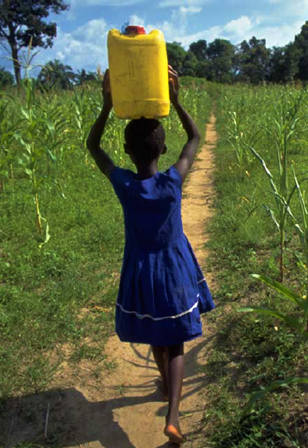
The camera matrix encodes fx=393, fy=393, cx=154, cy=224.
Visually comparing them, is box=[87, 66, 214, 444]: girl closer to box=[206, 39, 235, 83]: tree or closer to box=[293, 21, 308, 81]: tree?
box=[293, 21, 308, 81]: tree

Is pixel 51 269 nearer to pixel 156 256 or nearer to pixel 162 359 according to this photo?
pixel 162 359

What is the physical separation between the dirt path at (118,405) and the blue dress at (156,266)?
494mm

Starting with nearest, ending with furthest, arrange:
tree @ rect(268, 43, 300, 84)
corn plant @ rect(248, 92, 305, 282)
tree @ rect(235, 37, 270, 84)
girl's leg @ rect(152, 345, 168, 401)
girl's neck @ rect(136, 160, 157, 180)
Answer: girl's neck @ rect(136, 160, 157, 180) < girl's leg @ rect(152, 345, 168, 401) < corn plant @ rect(248, 92, 305, 282) < tree @ rect(268, 43, 300, 84) < tree @ rect(235, 37, 270, 84)

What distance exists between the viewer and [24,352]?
241 centimetres

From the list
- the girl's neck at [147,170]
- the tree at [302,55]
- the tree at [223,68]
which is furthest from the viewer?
the tree at [223,68]

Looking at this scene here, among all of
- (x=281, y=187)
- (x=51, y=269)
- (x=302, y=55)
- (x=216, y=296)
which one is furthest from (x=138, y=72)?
(x=302, y=55)

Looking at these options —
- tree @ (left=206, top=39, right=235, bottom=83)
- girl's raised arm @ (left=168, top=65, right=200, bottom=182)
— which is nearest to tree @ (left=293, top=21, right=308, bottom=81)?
tree @ (left=206, top=39, right=235, bottom=83)

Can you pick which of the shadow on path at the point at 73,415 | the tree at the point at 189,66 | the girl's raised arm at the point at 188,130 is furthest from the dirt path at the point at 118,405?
the tree at the point at 189,66

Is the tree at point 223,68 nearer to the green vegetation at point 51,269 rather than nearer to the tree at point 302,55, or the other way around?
the tree at point 302,55

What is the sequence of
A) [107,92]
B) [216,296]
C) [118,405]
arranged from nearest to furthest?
[107,92]
[118,405]
[216,296]

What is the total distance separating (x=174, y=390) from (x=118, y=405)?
1.73 ft

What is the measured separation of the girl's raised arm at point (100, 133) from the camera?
1808mm

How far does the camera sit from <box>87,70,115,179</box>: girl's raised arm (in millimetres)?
1808

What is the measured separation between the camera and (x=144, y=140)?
1.64 metres
